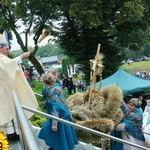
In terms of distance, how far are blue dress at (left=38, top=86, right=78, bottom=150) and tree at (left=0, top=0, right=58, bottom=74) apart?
1923 cm

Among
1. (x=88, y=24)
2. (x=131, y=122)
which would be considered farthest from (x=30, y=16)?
(x=131, y=122)

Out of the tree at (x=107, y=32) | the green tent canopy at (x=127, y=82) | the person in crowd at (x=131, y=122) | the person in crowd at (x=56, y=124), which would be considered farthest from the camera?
the tree at (x=107, y=32)

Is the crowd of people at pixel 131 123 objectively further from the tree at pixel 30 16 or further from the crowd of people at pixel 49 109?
the tree at pixel 30 16

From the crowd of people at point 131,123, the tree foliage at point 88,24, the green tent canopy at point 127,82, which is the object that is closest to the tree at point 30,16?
the tree foliage at point 88,24

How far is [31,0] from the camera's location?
23.1 m

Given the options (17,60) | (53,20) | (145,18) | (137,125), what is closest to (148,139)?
(137,125)

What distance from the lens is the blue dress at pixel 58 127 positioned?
4238 millimetres

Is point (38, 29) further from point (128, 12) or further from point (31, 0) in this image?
point (128, 12)

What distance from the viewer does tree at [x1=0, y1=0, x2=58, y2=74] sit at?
23.5 m

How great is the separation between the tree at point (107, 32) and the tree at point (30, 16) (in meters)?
1.35

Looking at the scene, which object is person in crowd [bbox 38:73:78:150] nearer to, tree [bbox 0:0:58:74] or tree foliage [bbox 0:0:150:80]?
tree foliage [bbox 0:0:150:80]

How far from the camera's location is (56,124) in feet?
13.8

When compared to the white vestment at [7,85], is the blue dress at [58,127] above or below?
below

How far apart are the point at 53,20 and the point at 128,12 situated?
6522mm
